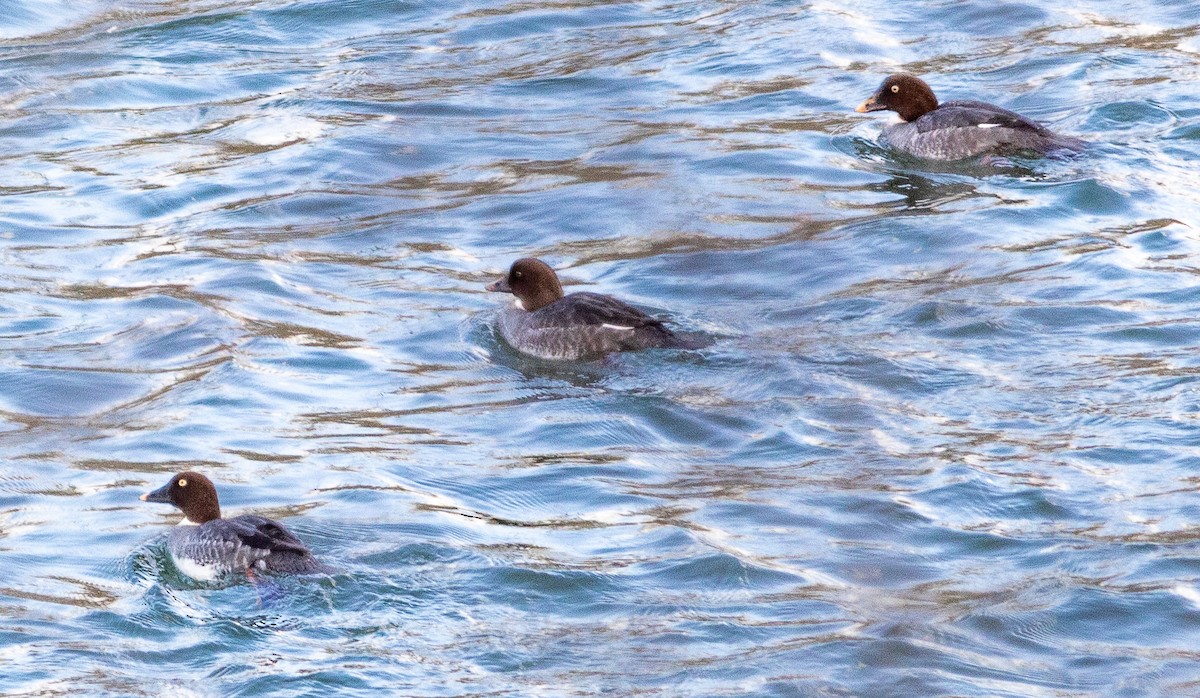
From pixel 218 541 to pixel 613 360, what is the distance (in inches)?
137

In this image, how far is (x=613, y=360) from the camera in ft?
37.3

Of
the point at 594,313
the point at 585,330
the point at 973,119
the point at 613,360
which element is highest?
the point at 973,119

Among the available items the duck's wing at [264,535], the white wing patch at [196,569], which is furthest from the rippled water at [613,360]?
the duck's wing at [264,535]

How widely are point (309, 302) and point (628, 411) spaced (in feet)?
Result: 10.1

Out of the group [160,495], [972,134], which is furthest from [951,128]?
[160,495]

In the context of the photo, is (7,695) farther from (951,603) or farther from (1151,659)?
(1151,659)

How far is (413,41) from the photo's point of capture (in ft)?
62.8

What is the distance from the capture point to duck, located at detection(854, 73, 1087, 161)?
1423 centimetres

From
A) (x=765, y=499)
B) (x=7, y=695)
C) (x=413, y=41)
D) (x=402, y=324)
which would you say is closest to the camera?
(x=7, y=695)

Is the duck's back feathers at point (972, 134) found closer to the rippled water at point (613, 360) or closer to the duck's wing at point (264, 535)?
the rippled water at point (613, 360)

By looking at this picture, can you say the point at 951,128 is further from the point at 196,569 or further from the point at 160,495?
the point at 196,569

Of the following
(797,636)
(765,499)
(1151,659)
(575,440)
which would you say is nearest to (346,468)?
(575,440)

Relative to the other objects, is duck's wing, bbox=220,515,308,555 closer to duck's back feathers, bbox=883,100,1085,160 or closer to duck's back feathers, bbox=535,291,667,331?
duck's back feathers, bbox=535,291,667,331

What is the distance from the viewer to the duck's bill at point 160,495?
30.2 feet
